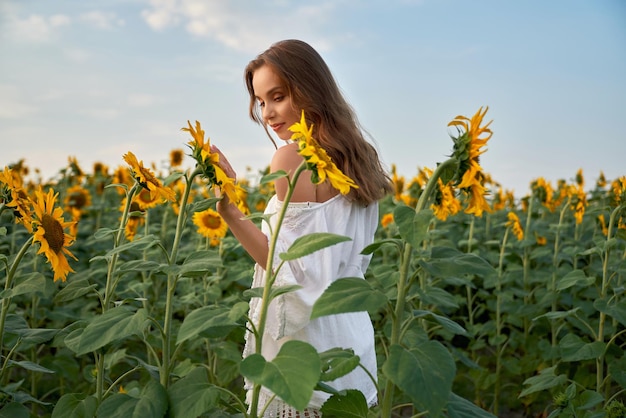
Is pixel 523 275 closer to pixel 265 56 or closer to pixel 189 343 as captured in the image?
pixel 189 343

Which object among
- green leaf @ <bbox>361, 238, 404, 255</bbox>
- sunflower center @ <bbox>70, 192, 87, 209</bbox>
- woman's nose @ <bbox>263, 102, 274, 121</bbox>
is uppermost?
sunflower center @ <bbox>70, 192, 87, 209</bbox>

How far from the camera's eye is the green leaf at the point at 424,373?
1.52 meters

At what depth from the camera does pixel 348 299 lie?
5.20ft

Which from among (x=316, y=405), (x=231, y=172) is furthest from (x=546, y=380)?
(x=231, y=172)

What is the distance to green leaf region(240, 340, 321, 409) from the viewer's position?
1470 mm

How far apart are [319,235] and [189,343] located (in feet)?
6.28

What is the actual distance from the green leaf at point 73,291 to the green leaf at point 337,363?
31.7 inches

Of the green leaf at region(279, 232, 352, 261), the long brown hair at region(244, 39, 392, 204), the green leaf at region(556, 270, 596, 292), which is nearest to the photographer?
the green leaf at region(279, 232, 352, 261)

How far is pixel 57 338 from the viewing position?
7.27ft

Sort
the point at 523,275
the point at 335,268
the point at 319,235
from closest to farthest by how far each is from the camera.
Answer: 1. the point at 319,235
2. the point at 335,268
3. the point at 523,275

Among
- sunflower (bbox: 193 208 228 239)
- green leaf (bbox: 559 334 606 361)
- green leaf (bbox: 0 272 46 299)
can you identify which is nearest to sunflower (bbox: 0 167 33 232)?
green leaf (bbox: 0 272 46 299)

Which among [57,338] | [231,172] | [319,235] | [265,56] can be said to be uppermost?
[265,56]

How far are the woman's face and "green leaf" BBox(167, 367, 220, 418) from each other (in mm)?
962

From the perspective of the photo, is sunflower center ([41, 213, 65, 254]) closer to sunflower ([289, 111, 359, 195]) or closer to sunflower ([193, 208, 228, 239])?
sunflower ([289, 111, 359, 195])
